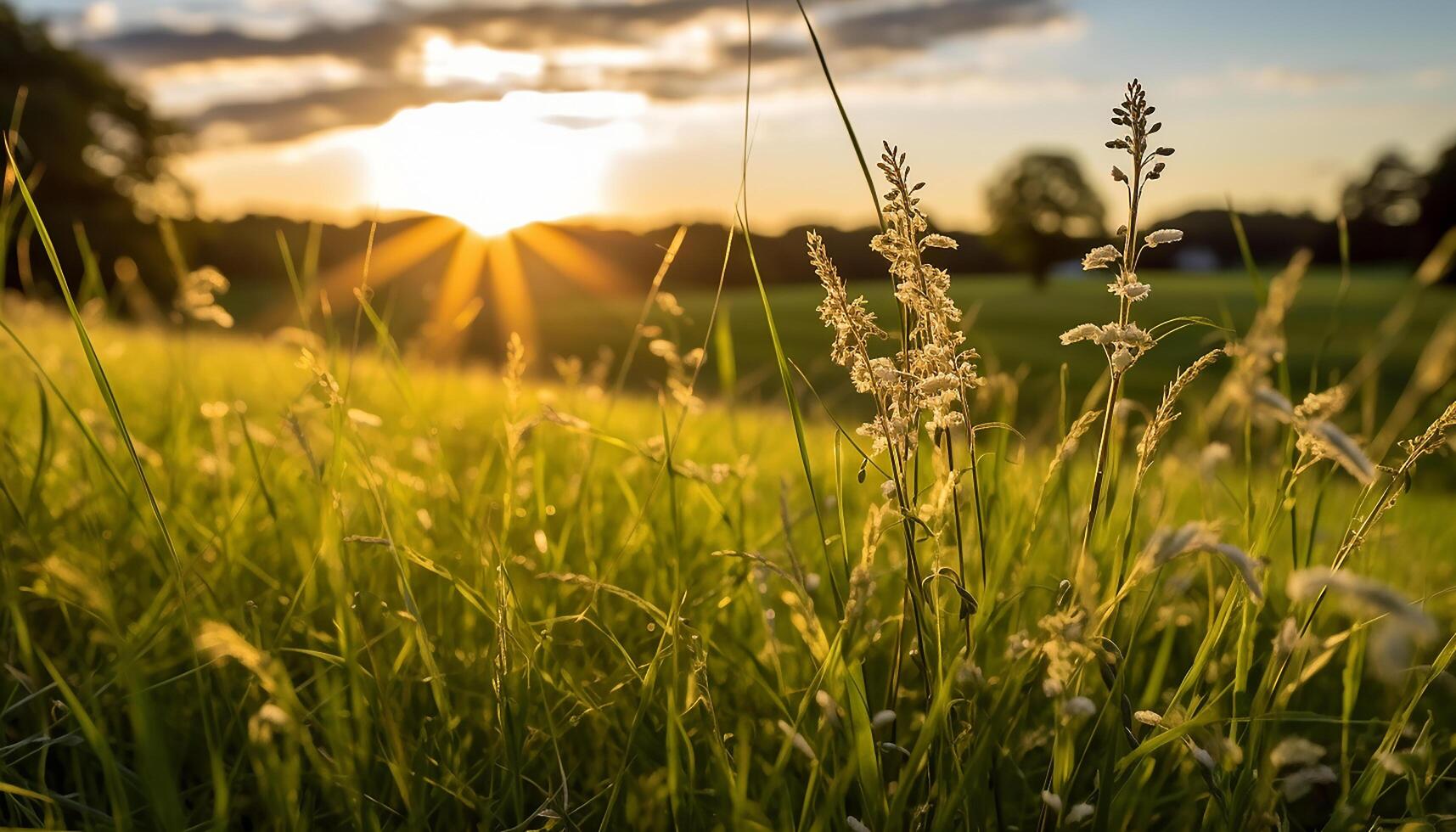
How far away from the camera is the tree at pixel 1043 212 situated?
76250 millimetres

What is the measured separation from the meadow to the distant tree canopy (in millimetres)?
46599

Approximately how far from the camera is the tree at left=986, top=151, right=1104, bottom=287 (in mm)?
76250

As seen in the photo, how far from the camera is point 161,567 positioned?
2.09 metres

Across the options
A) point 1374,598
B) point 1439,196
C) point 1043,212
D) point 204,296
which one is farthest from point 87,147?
point 1439,196

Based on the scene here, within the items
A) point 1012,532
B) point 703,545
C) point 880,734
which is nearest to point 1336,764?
point 1012,532

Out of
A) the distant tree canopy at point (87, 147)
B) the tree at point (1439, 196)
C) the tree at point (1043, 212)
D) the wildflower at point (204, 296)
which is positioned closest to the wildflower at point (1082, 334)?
the wildflower at point (204, 296)

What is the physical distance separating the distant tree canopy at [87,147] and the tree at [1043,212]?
58.3 meters

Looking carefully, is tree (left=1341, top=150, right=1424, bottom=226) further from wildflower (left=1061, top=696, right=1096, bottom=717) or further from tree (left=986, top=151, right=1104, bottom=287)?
wildflower (left=1061, top=696, right=1096, bottom=717)

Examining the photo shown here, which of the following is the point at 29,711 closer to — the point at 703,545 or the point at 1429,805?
the point at 703,545

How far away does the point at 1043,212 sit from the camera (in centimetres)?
7700

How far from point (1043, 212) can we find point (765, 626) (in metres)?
81.1

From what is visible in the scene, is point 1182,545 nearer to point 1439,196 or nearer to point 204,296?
point 204,296

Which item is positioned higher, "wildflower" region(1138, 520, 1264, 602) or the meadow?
"wildflower" region(1138, 520, 1264, 602)

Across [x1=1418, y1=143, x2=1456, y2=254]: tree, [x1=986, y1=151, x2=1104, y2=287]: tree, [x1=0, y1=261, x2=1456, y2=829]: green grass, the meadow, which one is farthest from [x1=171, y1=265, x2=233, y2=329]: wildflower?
[x1=986, y1=151, x2=1104, y2=287]: tree
